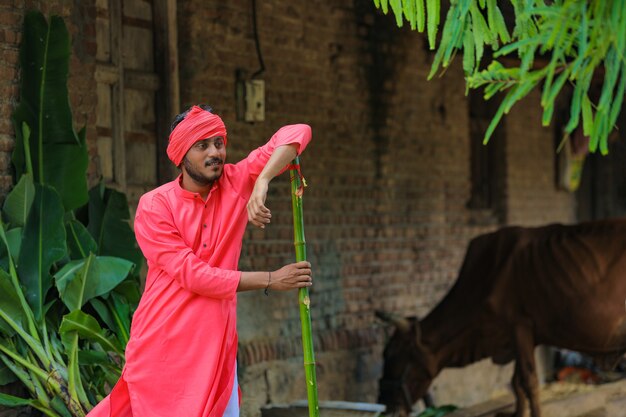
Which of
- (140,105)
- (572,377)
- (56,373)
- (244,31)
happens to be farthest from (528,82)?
(572,377)

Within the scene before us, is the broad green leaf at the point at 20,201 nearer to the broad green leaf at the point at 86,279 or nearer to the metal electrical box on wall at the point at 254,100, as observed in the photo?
the broad green leaf at the point at 86,279

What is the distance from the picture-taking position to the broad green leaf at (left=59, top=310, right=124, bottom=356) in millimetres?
5238

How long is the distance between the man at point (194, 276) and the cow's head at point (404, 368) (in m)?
4.47

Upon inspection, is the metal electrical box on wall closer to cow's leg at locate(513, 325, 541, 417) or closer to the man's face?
cow's leg at locate(513, 325, 541, 417)

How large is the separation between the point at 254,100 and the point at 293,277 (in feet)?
12.2

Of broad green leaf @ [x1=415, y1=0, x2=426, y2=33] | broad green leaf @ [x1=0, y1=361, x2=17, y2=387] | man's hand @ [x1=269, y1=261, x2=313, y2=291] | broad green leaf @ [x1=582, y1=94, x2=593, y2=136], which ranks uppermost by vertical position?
broad green leaf @ [x1=415, y1=0, x2=426, y2=33]

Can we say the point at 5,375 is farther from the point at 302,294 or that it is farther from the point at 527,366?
the point at 527,366

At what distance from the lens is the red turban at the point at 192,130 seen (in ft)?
13.9

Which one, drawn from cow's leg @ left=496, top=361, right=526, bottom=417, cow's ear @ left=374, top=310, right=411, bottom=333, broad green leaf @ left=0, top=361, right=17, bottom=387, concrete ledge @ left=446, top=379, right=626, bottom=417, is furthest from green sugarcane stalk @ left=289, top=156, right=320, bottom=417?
cow's leg @ left=496, top=361, right=526, bottom=417

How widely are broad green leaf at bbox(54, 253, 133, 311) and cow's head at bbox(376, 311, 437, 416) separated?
3.42 metres

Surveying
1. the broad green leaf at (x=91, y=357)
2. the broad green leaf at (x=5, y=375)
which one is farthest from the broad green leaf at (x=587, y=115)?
the broad green leaf at (x=5, y=375)

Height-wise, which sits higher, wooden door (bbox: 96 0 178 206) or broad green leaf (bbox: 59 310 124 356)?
wooden door (bbox: 96 0 178 206)

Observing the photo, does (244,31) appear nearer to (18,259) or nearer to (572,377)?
(18,259)

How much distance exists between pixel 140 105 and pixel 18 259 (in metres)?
1.83
